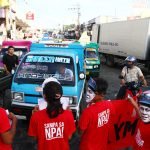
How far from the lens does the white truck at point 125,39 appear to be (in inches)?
769

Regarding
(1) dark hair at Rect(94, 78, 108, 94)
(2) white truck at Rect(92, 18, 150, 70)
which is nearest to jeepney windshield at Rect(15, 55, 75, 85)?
(1) dark hair at Rect(94, 78, 108, 94)

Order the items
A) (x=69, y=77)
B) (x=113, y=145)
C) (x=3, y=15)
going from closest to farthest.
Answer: (x=113, y=145)
(x=69, y=77)
(x=3, y=15)

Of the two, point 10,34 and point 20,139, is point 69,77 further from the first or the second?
point 10,34

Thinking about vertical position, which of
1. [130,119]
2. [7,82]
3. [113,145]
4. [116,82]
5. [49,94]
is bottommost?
[116,82]

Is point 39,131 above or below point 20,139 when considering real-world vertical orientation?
above

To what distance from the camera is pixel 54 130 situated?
3.70m

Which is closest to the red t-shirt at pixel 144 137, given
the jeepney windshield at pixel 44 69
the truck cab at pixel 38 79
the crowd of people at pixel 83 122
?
the crowd of people at pixel 83 122

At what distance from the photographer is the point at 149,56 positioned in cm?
1961

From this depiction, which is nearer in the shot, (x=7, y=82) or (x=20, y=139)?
(x=20, y=139)

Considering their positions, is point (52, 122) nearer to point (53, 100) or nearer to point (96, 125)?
point (53, 100)

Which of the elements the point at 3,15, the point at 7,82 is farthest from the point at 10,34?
the point at 7,82

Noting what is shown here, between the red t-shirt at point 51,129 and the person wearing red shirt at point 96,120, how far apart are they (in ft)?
0.56

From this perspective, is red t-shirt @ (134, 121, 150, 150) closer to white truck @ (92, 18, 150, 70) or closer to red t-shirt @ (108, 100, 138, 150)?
red t-shirt @ (108, 100, 138, 150)

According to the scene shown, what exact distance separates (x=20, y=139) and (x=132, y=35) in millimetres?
15264
